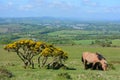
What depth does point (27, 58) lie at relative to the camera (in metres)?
41.9

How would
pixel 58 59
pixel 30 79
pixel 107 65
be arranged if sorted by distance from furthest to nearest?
pixel 58 59
pixel 107 65
pixel 30 79

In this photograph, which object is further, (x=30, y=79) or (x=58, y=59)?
(x=58, y=59)

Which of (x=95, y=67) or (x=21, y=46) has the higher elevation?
(x=21, y=46)

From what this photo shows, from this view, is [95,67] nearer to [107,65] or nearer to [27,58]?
[107,65]

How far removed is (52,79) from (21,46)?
16.9 m

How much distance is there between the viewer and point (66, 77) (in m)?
24.0

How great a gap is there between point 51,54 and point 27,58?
4851 millimetres

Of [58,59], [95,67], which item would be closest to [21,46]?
[58,59]

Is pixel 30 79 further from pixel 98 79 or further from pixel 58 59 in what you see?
pixel 58 59

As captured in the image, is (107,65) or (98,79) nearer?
(98,79)

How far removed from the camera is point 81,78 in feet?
81.7

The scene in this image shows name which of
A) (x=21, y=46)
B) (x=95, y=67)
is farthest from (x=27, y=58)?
(x=95, y=67)

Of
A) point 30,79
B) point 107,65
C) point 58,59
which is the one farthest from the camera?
point 58,59

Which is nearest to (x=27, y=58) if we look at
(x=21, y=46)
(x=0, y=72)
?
(x=21, y=46)
